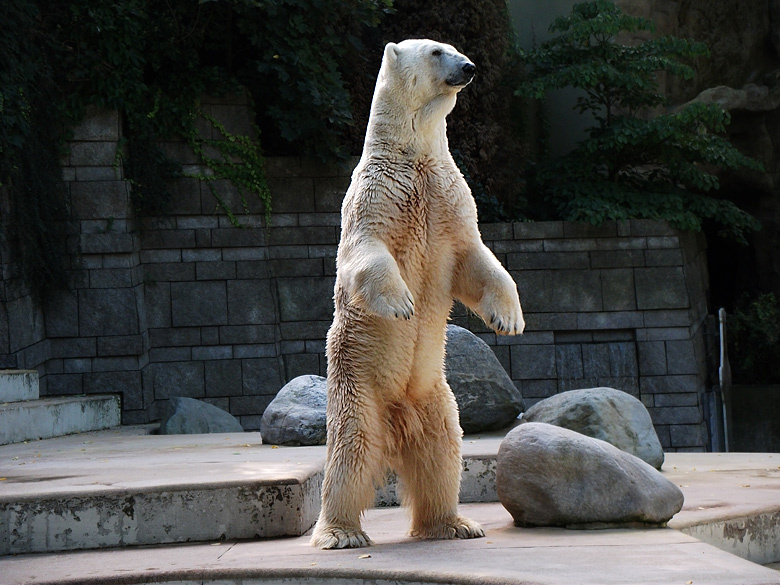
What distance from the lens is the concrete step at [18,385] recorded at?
7.06 metres

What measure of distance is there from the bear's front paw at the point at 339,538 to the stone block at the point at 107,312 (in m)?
5.87

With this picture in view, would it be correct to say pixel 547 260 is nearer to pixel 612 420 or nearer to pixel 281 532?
pixel 612 420

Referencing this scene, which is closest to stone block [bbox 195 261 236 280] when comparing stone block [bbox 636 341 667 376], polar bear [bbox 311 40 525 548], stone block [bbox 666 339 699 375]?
stone block [bbox 636 341 667 376]

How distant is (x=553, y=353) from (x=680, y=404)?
1423 millimetres

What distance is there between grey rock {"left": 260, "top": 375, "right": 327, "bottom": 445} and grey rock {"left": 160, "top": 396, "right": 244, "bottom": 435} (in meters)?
1.62

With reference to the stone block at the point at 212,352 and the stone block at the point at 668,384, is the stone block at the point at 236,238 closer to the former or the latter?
the stone block at the point at 212,352

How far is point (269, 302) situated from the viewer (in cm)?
945

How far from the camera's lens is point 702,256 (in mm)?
11867

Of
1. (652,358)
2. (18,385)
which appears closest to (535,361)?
(652,358)

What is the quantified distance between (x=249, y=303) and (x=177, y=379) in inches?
40.0

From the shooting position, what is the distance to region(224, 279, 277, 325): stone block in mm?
9367

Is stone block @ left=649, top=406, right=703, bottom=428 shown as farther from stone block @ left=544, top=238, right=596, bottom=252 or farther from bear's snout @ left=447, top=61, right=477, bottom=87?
bear's snout @ left=447, top=61, right=477, bottom=87

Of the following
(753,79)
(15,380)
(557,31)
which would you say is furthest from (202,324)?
(753,79)

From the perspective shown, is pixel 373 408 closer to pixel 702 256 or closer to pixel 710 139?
pixel 710 139
